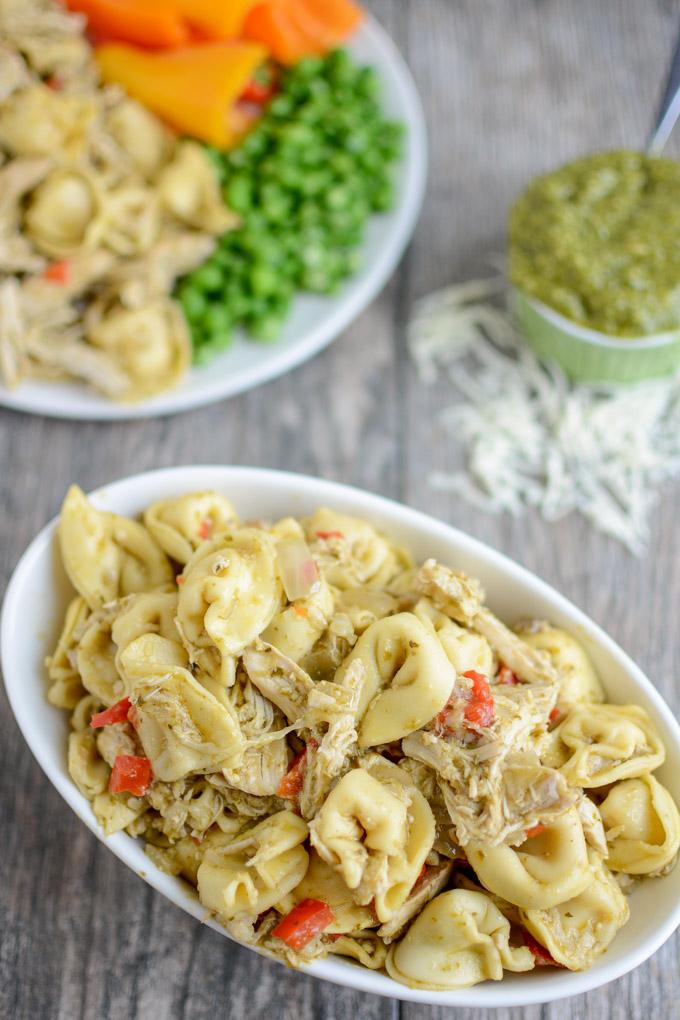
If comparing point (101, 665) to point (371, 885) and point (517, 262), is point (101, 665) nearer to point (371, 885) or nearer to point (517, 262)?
point (371, 885)

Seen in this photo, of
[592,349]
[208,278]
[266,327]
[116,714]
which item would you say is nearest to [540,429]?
[592,349]

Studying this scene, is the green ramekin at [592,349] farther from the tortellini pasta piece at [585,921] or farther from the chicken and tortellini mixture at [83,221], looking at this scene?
the tortellini pasta piece at [585,921]

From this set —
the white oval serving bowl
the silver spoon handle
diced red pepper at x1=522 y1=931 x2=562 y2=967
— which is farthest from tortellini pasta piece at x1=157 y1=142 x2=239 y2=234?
diced red pepper at x1=522 y1=931 x2=562 y2=967

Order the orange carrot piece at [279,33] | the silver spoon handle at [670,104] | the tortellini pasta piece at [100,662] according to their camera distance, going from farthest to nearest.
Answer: the orange carrot piece at [279,33] < the silver spoon handle at [670,104] < the tortellini pasta piece at [100,662]

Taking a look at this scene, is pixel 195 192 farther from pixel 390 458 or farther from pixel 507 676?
pixel 507 676

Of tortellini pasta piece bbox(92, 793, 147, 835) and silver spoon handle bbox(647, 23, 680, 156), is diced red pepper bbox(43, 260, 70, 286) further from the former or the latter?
silver spoon handle bbox(647, 23, 680, 156)

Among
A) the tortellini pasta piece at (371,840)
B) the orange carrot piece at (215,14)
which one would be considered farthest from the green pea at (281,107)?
the tortellini pasta piece at (371,840)
